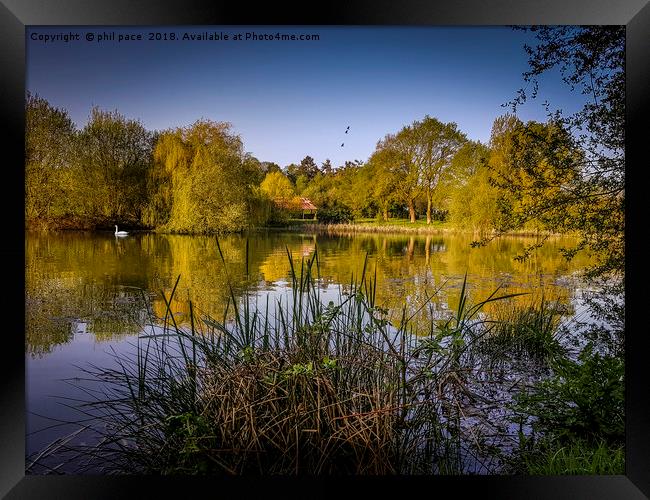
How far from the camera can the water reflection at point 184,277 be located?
4.20 meters

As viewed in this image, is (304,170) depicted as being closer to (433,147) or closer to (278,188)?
(278,188)

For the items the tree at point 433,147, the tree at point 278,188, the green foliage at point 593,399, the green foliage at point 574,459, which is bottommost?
the green foliage at point 574,459

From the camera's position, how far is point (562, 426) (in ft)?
8.09

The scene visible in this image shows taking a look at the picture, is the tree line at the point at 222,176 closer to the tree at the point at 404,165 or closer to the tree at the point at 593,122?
the tree at the point at 404,165

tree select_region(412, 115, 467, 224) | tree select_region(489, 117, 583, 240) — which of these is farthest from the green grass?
tree select_region(412, 115, 467, 224)

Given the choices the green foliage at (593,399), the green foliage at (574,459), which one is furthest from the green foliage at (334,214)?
the green foliage at (574,459)

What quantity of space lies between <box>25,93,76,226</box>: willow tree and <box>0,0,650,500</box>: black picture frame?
206 cm

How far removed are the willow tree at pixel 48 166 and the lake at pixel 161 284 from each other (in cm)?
26

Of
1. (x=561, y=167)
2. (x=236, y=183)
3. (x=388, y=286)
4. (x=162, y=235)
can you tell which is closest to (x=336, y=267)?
(x=388, y=286)

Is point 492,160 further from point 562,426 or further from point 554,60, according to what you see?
point 562,426

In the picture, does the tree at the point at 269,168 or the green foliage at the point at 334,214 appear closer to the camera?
the tree at the point at 269,168

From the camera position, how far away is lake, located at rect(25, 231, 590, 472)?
11.1 ft
